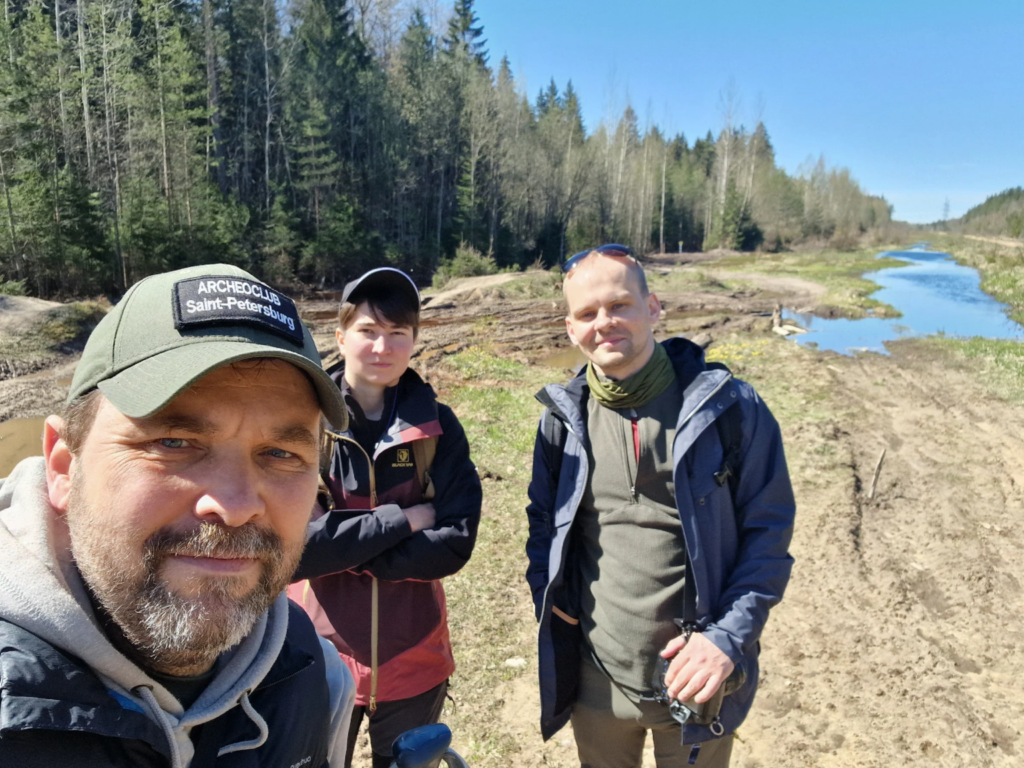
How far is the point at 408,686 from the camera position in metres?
2.16

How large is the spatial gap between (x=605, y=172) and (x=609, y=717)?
50.1 meters

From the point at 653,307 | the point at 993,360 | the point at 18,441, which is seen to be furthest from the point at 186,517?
the point at 993,360

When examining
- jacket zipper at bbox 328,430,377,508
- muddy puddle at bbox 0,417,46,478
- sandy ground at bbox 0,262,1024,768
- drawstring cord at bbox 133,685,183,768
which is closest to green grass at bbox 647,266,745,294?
sandy ground at bbox 0,262,1024,768

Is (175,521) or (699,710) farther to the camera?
(699,710)

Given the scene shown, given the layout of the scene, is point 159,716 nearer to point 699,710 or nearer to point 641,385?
point 699,710

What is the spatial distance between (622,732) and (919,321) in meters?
23.2

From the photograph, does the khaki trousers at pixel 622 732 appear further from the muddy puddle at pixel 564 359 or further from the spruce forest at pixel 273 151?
the spruce forest at pixel 273 151

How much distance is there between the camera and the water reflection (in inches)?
679

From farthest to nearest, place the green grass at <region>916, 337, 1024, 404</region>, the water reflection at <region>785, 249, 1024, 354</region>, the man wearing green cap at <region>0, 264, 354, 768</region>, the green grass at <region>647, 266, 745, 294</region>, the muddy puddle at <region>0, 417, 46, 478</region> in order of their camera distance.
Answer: the green grass at <region>647, 266, 745, 294</region> → the water reflection at <region>785, 249, 1024, 354</region> → the green grass at <region>916, 337, 1024, 404</region> → the muddy puddle at <region>0, 417, 46, 478</region> → the man wearing green cap at <region>0, 264, 354, 768</region>

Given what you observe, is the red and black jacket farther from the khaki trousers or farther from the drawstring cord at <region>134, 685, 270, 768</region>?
the drawstring cord at <region>134, 685, 270, 768</region>

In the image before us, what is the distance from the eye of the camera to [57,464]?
3.63 feet

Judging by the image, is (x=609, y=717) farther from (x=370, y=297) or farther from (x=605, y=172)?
(x=605, y=172)

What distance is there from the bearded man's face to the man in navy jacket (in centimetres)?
126

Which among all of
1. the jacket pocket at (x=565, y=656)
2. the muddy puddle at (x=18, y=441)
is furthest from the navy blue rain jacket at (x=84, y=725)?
the muddy puddle at (x=18, y=441)
